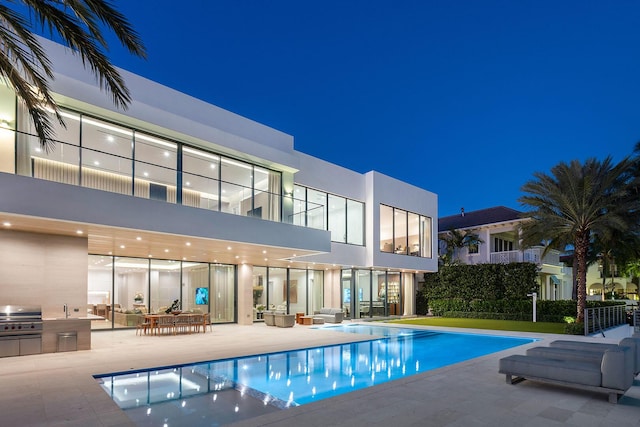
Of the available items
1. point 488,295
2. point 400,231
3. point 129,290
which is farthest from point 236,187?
point 488,295

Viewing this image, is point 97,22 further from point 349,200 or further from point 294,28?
point 294,28

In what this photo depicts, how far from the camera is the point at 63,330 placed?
38.0ft

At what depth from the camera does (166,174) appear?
44.9 ft

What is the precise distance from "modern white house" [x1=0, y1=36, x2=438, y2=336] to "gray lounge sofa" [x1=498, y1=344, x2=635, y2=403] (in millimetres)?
9589

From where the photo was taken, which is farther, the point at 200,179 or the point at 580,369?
the point at 200,179

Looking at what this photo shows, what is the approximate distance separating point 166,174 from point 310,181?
8563 mm

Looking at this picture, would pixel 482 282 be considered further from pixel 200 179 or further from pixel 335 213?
pixel 200 179

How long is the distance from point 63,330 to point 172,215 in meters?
4.22

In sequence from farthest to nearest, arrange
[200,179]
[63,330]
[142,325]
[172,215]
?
[142,325] → [200,179] → [172,215] → [63,330]

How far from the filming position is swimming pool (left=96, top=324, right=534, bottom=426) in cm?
662

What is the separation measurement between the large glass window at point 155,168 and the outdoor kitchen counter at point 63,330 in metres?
3.93

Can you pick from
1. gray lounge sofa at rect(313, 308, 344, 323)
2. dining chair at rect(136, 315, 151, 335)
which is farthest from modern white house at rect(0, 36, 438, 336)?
gray lounge sofa at rect(313, 308, 344, 323)

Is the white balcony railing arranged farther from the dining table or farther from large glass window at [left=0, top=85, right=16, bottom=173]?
large glass window at [left=0, top=85, right=16, bottom=173]

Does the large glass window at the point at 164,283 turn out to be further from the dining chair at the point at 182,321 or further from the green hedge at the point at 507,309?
the green hedge at the point at 507,309
